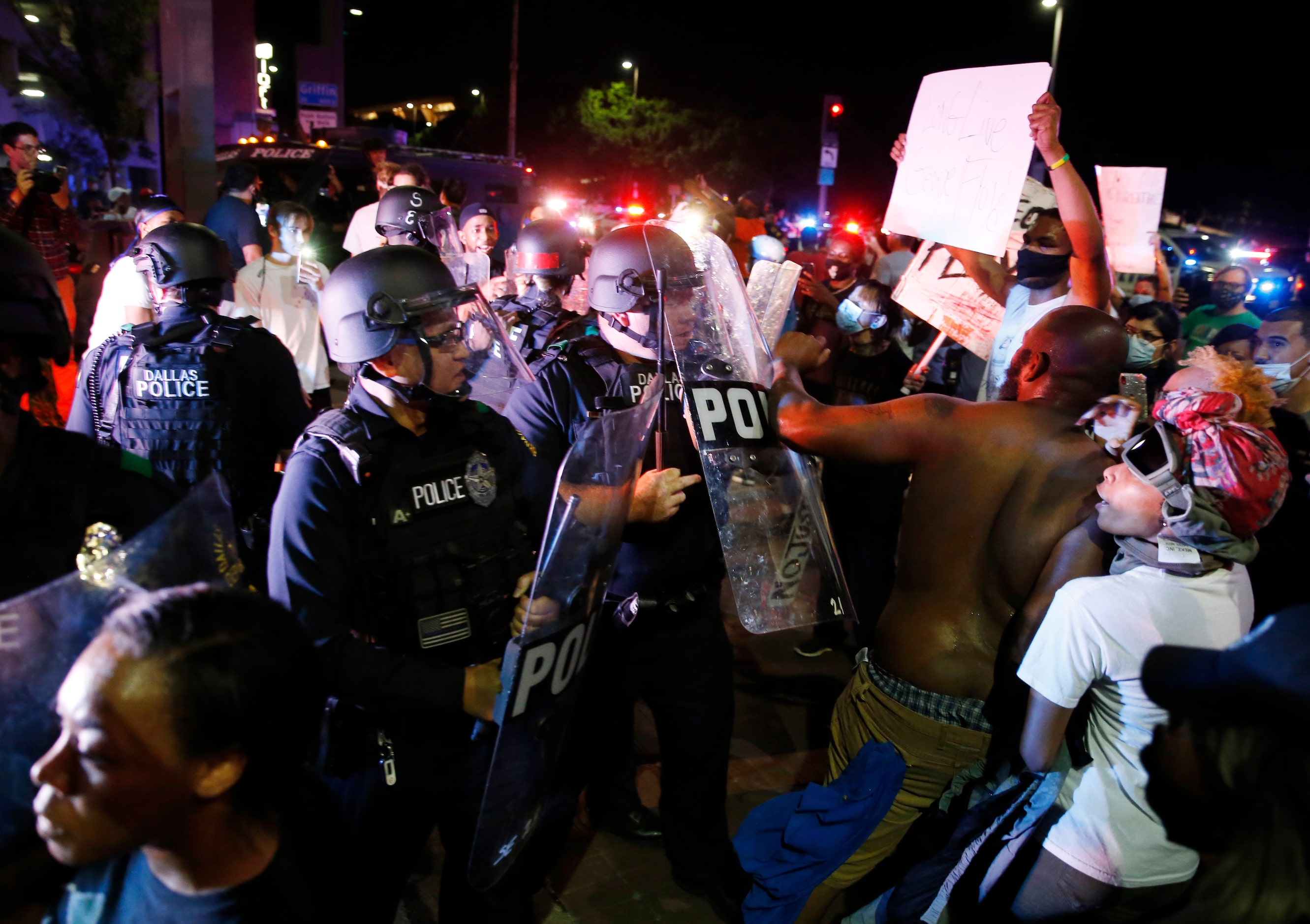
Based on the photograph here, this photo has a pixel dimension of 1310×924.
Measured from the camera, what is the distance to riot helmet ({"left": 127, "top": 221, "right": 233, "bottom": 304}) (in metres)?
3.64

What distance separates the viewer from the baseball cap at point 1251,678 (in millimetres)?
1189

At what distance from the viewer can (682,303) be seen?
117 inches

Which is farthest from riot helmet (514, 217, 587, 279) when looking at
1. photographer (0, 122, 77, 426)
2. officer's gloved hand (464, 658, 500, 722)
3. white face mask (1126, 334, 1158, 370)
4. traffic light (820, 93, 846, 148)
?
traffic light (820, 93, 846, 148)

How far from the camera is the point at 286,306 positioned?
5840 mm

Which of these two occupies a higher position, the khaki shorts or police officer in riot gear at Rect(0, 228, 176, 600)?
police officer in riot gear at Rect(0, 228, 176, 600)

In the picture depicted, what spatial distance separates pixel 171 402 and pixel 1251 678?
356 centimetres

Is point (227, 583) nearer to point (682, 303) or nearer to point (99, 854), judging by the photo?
point (99, 854)

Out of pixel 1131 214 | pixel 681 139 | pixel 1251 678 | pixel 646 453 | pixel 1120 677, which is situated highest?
pixel 681 139

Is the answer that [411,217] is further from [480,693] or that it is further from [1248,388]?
[1248,388]

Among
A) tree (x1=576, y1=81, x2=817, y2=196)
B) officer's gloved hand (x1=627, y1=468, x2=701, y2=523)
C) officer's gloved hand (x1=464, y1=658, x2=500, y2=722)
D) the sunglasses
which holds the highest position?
tree (x1=576, y1=81, x2=817, y2=196)

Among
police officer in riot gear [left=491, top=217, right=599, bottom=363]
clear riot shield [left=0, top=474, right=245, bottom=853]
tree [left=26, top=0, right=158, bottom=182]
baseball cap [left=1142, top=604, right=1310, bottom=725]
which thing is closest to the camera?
baseball cap [left=1142, top=604, right=1310, bottom=725]

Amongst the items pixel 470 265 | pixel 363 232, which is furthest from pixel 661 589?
pixel 363 232

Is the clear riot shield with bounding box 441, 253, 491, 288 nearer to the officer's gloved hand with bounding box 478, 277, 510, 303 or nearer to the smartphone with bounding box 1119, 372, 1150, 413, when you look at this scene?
the officer's gloved hand with bounding box 478, 277, 510, 303

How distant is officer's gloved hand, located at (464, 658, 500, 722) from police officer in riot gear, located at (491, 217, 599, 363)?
9.40ft
